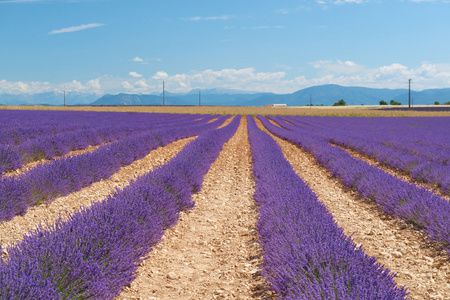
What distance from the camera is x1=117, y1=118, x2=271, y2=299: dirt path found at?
8.75ft

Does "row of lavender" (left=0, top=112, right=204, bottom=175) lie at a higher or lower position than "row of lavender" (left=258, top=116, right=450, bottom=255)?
higher

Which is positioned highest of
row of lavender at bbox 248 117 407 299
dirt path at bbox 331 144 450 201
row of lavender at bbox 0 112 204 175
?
row of lavender at bbox 0 112 204 175

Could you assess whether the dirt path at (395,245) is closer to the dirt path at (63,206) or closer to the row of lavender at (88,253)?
the row of lavender at (88,253)

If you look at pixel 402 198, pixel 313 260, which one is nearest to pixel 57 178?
pixel 313 260

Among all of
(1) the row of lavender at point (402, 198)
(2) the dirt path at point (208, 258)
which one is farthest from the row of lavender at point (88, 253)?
(1) the row of lavender at point (402, 198)

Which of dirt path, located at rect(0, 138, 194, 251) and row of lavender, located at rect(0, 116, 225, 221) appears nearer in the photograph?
dirt path, located at rect(0, 138, 194, 251)

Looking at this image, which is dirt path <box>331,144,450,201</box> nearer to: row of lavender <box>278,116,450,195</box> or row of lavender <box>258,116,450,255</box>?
row of lavender <box>278,116,450,195</box>

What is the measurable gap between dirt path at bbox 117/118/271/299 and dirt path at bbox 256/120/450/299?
3.88 ft

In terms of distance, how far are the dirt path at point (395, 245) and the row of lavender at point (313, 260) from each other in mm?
396

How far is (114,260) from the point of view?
8.09 feet

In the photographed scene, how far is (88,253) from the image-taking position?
2406 millimetres

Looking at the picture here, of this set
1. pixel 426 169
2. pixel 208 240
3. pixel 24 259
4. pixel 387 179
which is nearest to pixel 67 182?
pixel 208 240

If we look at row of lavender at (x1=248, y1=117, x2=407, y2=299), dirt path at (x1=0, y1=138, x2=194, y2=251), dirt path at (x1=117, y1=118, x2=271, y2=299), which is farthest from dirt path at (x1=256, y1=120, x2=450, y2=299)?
dirt path at (x1=0, y1=138, x2=194, y2=251)

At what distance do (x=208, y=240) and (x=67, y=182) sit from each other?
301 cm
